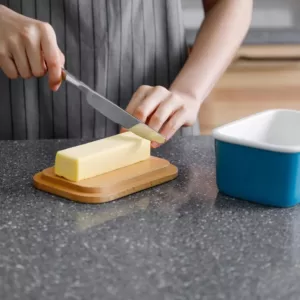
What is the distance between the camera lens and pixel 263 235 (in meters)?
0.75

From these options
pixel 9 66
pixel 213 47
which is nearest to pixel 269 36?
pixel 213 47

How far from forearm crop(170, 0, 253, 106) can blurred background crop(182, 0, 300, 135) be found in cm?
50

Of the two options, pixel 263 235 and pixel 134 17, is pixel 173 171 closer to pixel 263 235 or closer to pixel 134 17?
pixel 263 235

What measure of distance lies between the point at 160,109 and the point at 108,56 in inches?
10.6

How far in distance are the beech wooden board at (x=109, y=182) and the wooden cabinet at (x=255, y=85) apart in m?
0.91

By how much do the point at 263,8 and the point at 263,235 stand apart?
1372 millimetres

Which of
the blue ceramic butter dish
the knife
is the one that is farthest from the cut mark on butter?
the blue ceramic butter dish

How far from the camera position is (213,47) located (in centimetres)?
122

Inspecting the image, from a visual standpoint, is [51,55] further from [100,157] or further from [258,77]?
[258,77]

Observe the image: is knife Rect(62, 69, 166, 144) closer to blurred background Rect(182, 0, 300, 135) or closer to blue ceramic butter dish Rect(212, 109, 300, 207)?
blue ceramic butter dish Rect(212, 109, 300, 207)

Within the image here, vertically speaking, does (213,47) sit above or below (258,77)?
above

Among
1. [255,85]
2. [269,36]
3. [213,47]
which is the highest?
[213,47]

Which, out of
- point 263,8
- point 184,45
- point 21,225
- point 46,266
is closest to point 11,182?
point 21,225

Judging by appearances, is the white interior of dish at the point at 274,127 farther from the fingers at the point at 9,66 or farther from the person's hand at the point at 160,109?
the fingers at the point at 9,66
